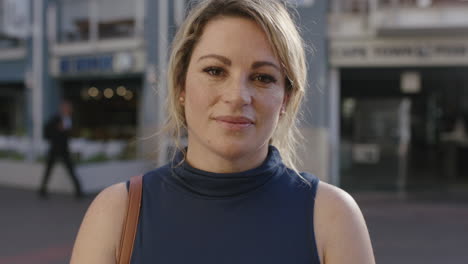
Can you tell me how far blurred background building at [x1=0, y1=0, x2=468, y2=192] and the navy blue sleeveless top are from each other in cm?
754

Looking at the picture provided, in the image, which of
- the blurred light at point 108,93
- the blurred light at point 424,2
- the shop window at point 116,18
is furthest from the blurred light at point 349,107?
the blurred light at point 108,93

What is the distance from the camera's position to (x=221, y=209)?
52.0 inches

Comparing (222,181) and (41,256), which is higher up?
(222,181)

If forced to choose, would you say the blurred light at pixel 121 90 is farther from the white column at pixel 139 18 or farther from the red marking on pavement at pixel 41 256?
the red marking on pavement at pixel 41 256

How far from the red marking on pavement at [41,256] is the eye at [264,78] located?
4554mm

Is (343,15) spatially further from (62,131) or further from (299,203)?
(299,203)

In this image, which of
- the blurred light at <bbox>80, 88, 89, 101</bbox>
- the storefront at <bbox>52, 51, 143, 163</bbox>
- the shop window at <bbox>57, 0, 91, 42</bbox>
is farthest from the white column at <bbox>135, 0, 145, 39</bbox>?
the blurred light at <bbox>80, 88, 89, 101</bbox>

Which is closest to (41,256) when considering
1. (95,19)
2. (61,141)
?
(61,141)

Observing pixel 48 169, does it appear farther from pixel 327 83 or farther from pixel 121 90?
pixel 327 83

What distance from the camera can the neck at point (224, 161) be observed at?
1.34 meters

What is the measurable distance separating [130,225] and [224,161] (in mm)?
337

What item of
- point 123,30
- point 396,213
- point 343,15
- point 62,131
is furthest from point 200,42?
point 123,30

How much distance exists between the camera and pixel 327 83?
10.7 meters

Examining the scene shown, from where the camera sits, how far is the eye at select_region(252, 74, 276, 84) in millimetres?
1313
